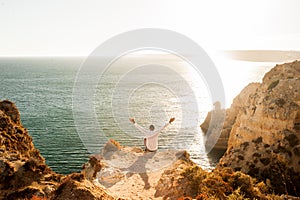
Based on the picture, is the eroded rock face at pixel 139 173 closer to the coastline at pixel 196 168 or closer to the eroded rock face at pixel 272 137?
the coastline at pixel 196 168

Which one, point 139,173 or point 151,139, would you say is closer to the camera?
point 151,139

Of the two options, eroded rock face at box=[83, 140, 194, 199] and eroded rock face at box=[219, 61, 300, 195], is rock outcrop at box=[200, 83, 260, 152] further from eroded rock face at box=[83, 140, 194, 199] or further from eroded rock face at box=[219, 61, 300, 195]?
eroded rock face at box=[83, 140, 194, 199]

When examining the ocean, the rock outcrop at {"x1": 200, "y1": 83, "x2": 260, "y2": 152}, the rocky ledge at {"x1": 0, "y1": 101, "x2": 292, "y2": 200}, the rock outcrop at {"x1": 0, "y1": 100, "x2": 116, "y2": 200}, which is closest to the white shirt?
the rocky ledge at {"x1": 0, "y1": 101, "x2": 292, "y2": 200}

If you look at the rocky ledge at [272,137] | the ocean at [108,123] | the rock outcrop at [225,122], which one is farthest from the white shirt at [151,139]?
the rock outcrop at [225,122]

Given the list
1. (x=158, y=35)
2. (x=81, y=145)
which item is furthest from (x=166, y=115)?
(x=158, y=35)

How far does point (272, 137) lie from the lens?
3169 centimetres

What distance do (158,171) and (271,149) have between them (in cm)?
1674

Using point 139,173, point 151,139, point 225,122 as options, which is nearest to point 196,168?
point 151,139

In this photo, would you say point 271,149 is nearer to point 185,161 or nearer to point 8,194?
point 185,161

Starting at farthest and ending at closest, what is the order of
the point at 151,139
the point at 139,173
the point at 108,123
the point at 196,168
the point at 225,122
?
the point at 108,123
the point at 225,122
the point at 139,173
the point at 151,139
the point at 196,168

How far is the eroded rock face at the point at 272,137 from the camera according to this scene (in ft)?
92.6

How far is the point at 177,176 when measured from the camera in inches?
687

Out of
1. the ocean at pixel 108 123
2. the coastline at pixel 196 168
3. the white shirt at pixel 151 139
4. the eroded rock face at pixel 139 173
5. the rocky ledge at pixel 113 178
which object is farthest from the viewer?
the ocean at pixel 108 123

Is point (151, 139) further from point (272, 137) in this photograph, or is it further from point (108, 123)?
point (108, 123)
